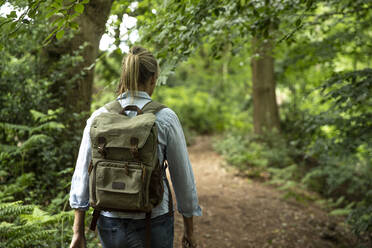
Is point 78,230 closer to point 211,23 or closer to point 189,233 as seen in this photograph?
point 189,233

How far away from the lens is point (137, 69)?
81.8 inches

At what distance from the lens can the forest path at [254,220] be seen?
5422 millimetres

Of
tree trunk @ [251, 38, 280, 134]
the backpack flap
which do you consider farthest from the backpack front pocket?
tree trunk @ [251, 38, 280, 134]

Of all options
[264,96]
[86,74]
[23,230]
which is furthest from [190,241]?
[264,96]

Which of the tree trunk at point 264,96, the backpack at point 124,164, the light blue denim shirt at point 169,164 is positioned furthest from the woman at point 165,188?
the tree trunk at point 264,96

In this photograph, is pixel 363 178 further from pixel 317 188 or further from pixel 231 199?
pixel 231 199

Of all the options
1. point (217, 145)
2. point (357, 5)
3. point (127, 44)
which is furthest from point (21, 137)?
point (217, 145)

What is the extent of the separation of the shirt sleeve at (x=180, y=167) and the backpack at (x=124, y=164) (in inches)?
5.5

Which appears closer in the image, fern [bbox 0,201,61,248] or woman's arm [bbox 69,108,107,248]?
woman's arm [bbox 69,108,107,248]

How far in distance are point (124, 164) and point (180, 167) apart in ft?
1.28

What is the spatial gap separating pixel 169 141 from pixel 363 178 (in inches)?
282

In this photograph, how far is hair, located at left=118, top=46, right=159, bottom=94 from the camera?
2.07 meters

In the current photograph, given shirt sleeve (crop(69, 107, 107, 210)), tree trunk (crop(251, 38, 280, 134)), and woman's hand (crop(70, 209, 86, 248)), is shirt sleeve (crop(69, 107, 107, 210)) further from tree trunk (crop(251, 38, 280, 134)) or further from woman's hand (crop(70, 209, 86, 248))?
tree trunk (crop(251, 38, 280, 134))

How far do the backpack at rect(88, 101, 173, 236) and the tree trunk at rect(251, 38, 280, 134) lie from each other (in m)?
9.03
